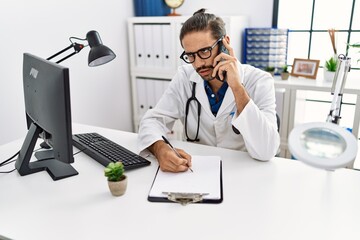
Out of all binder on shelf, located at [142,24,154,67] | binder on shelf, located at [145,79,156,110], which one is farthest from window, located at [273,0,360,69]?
binder on shelf, located at [145,79,156,110]

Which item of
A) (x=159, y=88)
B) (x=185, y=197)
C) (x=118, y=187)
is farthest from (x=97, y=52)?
(x=159, y=88)

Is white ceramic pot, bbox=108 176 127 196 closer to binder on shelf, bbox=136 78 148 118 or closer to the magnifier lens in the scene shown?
the magnifier lens

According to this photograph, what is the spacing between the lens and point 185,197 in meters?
1.09

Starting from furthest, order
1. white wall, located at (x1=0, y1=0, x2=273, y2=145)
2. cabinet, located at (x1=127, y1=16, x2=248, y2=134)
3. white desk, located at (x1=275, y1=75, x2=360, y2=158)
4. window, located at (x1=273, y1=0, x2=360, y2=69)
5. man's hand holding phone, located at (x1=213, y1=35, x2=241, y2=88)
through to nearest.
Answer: cabinet, located at (x1=127, y1=16, x2=248, y2=134), window, located at (x1=273, y1=0, x2=360, y2=69), white desk, located at (x1=275, y1=75, x2=360, y2=158), white wall, located at (x1=0, y1=0, x2=273, y2=145), man's hand holding phone, located at (x1=213, y1=35, x2=241, y2=88)

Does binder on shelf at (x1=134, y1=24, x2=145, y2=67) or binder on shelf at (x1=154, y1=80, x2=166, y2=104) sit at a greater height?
binder on shelf at (x1=134, y1=24, x2=145, y2=67)

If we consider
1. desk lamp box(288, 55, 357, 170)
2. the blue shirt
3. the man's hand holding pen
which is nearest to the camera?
desk lamp box(288, 55, 357, 170)

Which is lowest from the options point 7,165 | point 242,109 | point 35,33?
point 7,165

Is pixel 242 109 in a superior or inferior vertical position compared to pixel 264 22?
inferior

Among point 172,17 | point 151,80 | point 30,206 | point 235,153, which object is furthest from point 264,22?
point 30,206

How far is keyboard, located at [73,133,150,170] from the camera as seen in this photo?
136 cm

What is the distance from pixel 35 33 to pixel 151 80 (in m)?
1.05

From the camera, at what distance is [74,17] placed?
8.08ft

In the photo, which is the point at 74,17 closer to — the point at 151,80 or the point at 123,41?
the point at 123,41

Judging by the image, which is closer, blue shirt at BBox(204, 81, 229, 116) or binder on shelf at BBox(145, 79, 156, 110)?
blue shirt at BBox(204, 81, 229, 116)
